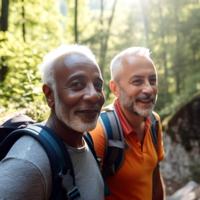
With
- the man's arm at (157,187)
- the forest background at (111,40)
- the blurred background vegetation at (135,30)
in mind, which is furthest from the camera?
the blurred background vegetation at (135,30)

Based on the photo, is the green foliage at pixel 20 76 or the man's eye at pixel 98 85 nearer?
the man's eye at pixel 98 85

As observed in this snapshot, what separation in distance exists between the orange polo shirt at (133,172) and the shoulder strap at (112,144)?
0.07 m

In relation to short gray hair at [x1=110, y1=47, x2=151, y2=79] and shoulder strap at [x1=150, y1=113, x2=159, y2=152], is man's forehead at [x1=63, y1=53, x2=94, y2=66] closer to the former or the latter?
short gray hair at [x1=110, y1=47, x2=151, y2=79]

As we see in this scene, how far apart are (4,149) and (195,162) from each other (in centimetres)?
1059

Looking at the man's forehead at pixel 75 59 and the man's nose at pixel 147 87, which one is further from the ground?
the man's forehead at pixel 75 59

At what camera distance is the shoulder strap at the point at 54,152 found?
1954mm

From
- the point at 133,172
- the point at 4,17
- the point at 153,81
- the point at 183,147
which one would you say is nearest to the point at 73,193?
the point at 133,172

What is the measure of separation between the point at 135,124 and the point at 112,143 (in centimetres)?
49

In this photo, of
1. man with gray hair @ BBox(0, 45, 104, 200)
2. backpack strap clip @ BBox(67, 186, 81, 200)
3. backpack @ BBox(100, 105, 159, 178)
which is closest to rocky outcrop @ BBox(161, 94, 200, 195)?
backpack @ BBox(100, 105, 159, 178)

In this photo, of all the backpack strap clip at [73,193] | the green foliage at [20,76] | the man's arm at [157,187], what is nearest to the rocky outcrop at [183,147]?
the green foliage at [20,76]

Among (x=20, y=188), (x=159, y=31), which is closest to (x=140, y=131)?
(x=20, y=188)

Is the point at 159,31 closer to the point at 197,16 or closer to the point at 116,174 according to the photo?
the point at 197,16

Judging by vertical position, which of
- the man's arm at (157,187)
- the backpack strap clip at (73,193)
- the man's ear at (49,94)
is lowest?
the man's arm at (157,187)

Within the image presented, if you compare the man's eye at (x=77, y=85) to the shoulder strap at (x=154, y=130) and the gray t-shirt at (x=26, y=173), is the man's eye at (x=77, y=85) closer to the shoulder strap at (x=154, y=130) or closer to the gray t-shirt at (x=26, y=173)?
the gray t-shirt at (x=26, y=173)
